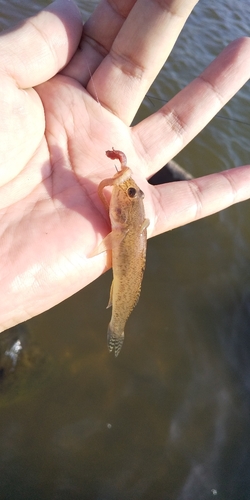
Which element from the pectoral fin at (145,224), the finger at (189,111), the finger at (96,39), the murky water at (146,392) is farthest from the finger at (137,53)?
the murky water at (146,392)

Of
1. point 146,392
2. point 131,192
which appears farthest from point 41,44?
point 146,392

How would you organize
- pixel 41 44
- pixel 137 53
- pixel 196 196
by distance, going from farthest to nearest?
pixel 196 196 < pixel 137 53 < pixel 41 44

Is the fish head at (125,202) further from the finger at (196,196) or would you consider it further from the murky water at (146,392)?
the murky water at (146,392)

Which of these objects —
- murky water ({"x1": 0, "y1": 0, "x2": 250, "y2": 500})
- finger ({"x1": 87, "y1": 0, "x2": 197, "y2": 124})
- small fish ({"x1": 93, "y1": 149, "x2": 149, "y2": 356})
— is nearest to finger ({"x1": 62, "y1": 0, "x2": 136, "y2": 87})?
finger ({"x1": 87, "y1": 0, "x2": 197, "y2": 124})

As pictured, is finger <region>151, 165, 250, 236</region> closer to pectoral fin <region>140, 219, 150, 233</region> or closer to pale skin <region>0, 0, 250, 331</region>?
pale skin <region>0, 0, 250, 331</region>

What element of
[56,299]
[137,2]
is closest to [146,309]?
[56,299]

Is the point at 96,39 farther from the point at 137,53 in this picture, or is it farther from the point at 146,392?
the point at 146,392
